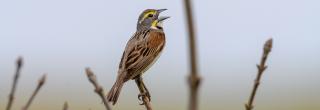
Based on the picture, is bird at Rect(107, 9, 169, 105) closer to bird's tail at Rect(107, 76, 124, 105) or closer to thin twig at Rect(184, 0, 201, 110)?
bird's tail at Rect(107, 76, 124, 105)

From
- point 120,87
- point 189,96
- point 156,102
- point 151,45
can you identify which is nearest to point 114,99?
point 120,87

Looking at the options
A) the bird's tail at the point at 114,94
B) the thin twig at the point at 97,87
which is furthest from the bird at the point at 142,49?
the thin twig at the point at 97,87

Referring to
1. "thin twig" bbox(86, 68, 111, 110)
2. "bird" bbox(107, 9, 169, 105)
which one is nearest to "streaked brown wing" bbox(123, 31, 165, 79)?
"bird" bbox(107, 9, 169, 105)

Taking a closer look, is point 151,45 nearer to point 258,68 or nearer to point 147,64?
point 147,64

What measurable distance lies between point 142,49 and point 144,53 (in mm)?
38

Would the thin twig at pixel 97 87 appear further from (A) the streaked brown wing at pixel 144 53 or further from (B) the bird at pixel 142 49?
(A) the streaked brown wing at pixel 144 53

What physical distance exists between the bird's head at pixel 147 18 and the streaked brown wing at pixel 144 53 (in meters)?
0.25

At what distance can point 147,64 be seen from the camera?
6.23m

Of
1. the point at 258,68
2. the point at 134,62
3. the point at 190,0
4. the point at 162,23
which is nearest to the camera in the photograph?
the point at 190,0

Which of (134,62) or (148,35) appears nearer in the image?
(134,62)

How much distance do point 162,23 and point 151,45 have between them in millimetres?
595

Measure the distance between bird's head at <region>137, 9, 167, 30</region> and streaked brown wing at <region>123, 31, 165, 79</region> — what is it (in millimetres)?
251

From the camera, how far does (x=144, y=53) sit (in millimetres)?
6543

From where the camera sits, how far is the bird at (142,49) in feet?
18.4
